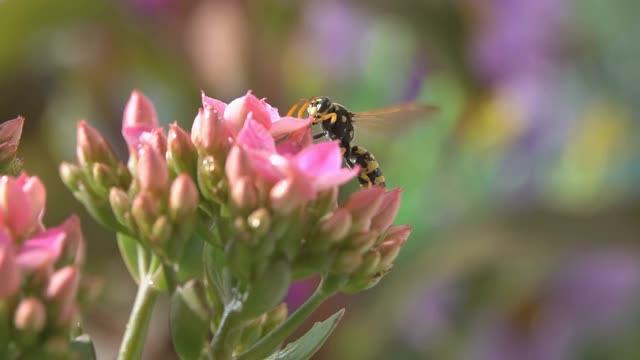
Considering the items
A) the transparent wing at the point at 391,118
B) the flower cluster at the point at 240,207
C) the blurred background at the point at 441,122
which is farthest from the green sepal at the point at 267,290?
the blurred background at the point at 441,122

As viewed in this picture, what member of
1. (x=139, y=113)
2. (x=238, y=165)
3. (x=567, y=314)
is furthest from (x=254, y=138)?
(x=567, y=314)

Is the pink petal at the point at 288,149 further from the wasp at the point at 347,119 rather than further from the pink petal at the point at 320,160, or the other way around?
the wasp at the point at 347,119

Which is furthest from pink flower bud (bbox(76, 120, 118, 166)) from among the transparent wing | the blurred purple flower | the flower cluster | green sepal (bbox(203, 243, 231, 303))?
the blurred purple flower

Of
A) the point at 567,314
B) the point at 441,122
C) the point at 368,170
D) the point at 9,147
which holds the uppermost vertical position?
the point at 9,147

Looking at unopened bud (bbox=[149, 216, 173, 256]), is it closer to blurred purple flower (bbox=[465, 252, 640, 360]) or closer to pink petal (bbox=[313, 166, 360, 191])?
pink petal (bbox=[313, 166, 360, 191])

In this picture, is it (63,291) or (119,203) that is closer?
(63,291)

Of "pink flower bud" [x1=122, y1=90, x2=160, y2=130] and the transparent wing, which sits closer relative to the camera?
"pink flower bud" [x1=122, y1=90, x2=160, y2=130]

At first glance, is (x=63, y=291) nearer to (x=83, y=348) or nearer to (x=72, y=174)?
(x=83, y=348)
